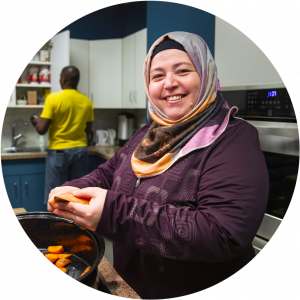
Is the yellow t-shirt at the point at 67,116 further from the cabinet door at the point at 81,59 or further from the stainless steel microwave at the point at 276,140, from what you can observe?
the stainless steel microwave at the point at 276,140

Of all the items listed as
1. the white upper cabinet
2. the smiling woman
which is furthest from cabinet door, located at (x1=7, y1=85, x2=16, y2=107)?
the smiling woman

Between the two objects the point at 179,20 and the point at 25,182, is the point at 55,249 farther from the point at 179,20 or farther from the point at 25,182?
the point at 25,182

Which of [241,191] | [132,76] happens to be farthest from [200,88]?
[132,76]

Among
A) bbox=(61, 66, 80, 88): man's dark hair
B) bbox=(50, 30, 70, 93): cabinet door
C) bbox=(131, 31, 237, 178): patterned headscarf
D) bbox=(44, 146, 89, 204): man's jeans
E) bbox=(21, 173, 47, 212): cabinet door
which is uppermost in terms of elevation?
bbox=(50, 30, 70, 93): cabinet door

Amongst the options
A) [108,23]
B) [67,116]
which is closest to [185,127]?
[67,116]

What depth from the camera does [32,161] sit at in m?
2.76

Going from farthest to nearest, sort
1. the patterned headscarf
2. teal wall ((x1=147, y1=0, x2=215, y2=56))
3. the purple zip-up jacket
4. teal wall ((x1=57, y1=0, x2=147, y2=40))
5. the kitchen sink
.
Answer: teal wall ((x1=57, y1=0, x2=147, y2=40)), the kitchen sink, teal wall ((x1=147, y1=0, x2=215, y2=56)), the patterned headscarf, the purple zip-up jacket

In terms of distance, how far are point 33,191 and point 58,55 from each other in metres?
1.34

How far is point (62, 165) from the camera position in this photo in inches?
104

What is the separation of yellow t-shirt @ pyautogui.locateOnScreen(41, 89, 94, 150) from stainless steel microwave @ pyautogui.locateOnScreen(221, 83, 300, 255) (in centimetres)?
168

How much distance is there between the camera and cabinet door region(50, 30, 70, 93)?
2814 millimetres

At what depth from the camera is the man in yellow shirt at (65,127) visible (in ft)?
8.42

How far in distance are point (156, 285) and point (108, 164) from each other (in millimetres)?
457

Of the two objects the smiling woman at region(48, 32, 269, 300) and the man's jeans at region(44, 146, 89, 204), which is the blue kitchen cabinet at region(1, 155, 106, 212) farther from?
the smiling woman at region(48, 32, 269, 300)
